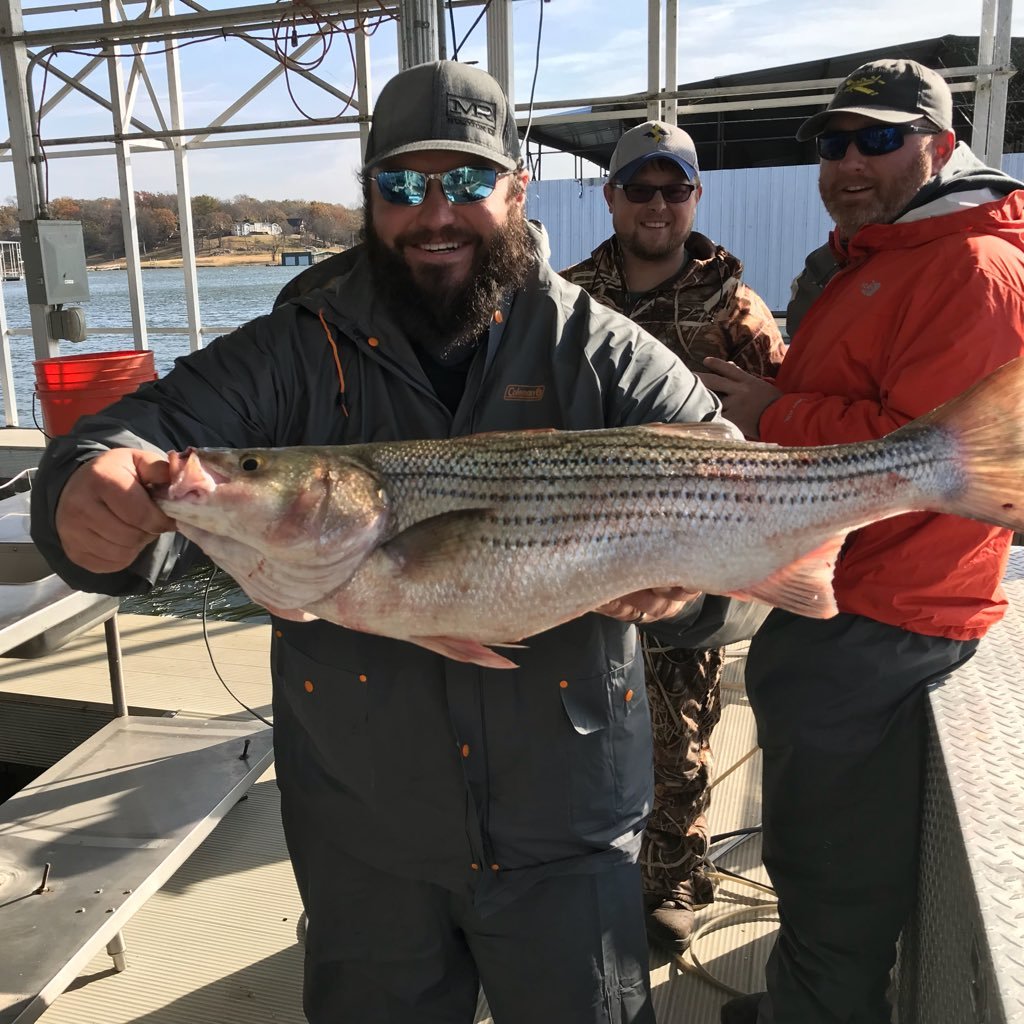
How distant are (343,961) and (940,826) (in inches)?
62.6

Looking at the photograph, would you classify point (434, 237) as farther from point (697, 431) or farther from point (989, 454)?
point (989, 454)

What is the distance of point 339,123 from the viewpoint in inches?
367

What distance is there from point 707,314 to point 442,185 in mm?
1663

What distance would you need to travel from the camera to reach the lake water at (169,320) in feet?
29.2

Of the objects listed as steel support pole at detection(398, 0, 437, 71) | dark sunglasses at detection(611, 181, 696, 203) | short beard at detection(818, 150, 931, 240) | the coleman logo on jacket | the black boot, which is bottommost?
the black boot

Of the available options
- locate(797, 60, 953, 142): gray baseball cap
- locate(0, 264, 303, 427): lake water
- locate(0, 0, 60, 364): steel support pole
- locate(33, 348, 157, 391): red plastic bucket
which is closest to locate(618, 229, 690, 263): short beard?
locate(797, 60, 953, 142): gray baseball cap

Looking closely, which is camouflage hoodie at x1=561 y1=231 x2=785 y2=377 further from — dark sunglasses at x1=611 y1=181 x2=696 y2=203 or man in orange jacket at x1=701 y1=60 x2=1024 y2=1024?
man in orange jacket at x1=701 y1=60 x2=1024 y2=1024

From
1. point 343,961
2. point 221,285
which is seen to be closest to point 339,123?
point 343,961

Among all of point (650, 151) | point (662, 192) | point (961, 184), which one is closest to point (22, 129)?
point (650, 151)

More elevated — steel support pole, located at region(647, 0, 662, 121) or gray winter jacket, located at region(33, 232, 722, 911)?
steel support pole, located at region(647, 0, 662, 121)

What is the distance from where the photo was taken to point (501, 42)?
771 centimetres

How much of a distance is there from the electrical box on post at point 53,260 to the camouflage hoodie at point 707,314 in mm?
6564

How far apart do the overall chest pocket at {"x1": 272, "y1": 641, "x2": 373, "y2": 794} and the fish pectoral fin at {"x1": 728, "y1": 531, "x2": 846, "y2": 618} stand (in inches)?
37.6

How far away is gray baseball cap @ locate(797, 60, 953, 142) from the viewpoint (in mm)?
2899
